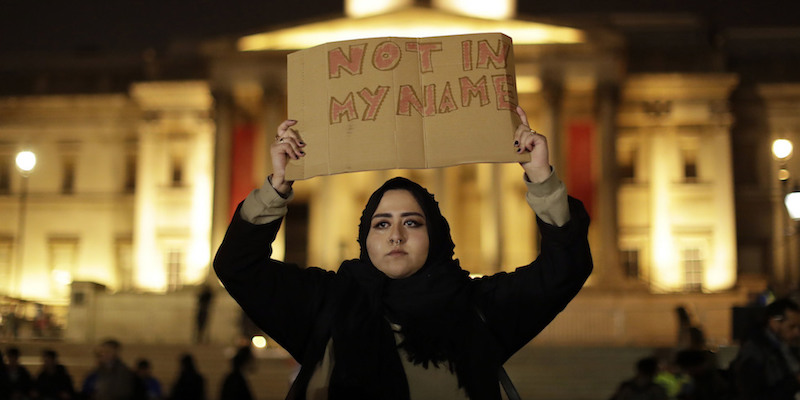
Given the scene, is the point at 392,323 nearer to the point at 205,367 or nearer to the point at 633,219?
the point at 205,367

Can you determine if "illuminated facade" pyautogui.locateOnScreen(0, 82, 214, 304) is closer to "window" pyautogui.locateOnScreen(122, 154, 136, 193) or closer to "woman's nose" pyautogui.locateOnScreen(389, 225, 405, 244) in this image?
"window" pyautogui.locateOnScreen(122, 154, 136, 193)

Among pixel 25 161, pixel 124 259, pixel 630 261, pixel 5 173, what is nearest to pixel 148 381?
pixel 25 161

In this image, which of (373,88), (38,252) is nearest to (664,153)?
(38,252)

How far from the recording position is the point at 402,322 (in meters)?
3.34

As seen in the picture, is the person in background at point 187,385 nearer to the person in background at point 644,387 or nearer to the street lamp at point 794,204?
the person in background at point 644,387

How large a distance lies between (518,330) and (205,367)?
2111 centimetres

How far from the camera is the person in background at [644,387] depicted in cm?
855

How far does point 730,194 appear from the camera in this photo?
121 ft

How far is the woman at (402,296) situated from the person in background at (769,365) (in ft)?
12.8

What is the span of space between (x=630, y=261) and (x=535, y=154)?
3492 centimetres

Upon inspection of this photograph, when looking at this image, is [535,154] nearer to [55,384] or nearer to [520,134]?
[520,134]

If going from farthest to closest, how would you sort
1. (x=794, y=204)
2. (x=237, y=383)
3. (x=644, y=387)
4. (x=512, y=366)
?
(x=512, y=366) < (x=794, y=204) < (x=237, y=383) < (x=644, y=387)

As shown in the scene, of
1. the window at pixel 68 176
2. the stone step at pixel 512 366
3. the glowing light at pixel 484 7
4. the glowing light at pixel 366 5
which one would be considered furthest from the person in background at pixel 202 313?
the glowing light at pixel 484 7

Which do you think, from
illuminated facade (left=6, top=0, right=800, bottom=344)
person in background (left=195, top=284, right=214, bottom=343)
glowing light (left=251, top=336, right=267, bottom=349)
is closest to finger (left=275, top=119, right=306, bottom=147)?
glowing light (left=251, top=336, right=267, bottom=349)
